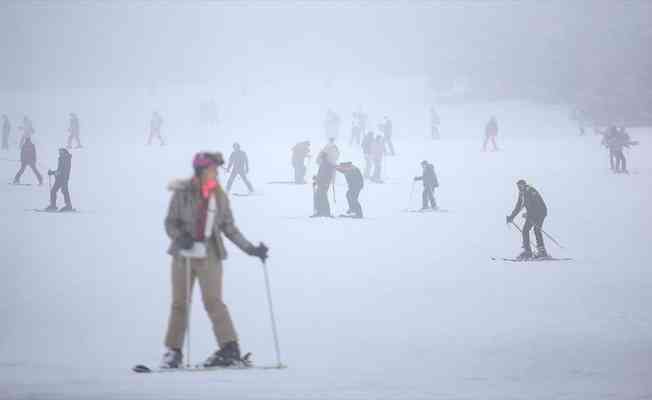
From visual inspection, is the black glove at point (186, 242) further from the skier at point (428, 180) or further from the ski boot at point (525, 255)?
the skier at point (428, 180)

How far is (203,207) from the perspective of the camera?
5477 mm

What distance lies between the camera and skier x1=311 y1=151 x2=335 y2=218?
16.1 m

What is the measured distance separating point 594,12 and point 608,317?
51.5 m

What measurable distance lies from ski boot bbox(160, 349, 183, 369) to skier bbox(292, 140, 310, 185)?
1560 cm

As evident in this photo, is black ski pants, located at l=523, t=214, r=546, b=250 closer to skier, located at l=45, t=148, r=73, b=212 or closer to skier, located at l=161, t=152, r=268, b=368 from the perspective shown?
skier, located at l=161, t=152, r=268, b=368

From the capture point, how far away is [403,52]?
7244cm

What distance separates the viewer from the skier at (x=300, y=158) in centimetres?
2112

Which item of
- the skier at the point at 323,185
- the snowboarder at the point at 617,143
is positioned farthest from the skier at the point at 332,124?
the skier at the point at 323,185

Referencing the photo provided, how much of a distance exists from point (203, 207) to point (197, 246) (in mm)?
262

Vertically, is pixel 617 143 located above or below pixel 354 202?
above

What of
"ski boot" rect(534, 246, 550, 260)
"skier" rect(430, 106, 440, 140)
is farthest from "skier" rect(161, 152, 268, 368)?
"skier" rect(430, 106, 440, 140)

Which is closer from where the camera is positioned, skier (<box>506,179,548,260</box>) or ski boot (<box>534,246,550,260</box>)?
skier (<box>506,179,548,260</box>)

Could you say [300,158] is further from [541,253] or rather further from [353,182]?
[541,253]

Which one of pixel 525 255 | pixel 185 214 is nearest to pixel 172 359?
pixel 185 214
